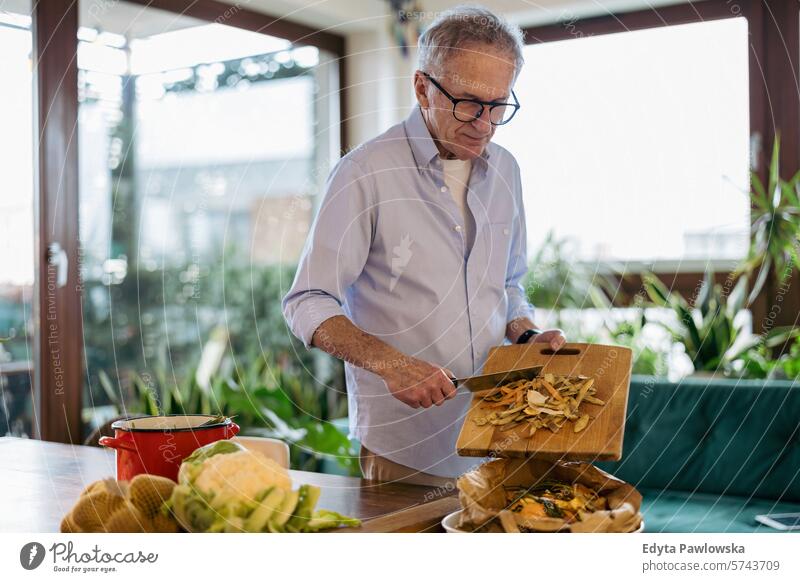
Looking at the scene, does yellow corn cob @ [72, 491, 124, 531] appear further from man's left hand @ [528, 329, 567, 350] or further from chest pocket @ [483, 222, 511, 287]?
chest pocket @ [483, 222, 511, 287]

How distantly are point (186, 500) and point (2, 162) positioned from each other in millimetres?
2453

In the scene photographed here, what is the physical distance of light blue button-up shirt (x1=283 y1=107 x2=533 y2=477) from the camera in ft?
6.10

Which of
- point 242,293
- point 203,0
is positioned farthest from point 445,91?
point 242,293

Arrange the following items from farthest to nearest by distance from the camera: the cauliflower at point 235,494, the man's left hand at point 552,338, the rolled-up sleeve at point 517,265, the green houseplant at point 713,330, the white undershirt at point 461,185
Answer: the green houseplant at point 713,330
the rolled-up sleeve at point 517,265
the white undershirt at point 461,185
the man's left hand at point 552,338
the cauliflower at point 235,494

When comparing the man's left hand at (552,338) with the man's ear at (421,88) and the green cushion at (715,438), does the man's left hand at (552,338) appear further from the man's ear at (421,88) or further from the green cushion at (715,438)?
the green cushion at (715,438)

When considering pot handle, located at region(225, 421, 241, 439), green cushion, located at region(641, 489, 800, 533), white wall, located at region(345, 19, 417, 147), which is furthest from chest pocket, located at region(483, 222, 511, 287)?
white wall, located at region(345, 19, 417, 147)

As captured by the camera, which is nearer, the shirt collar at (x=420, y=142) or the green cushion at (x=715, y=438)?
the shirt collar at (x=420, y=142)

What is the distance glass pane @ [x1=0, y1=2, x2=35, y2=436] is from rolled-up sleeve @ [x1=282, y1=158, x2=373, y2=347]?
1811 mm

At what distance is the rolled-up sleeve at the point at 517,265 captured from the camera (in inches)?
82.0

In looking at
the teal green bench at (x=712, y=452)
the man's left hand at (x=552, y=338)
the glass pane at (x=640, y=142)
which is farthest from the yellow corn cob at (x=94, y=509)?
the glass pane at (x=640, y=142)

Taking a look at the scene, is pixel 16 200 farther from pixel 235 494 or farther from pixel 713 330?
pixel 713 330

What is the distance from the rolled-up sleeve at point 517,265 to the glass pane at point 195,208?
176cm

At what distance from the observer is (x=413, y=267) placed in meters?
1.92
